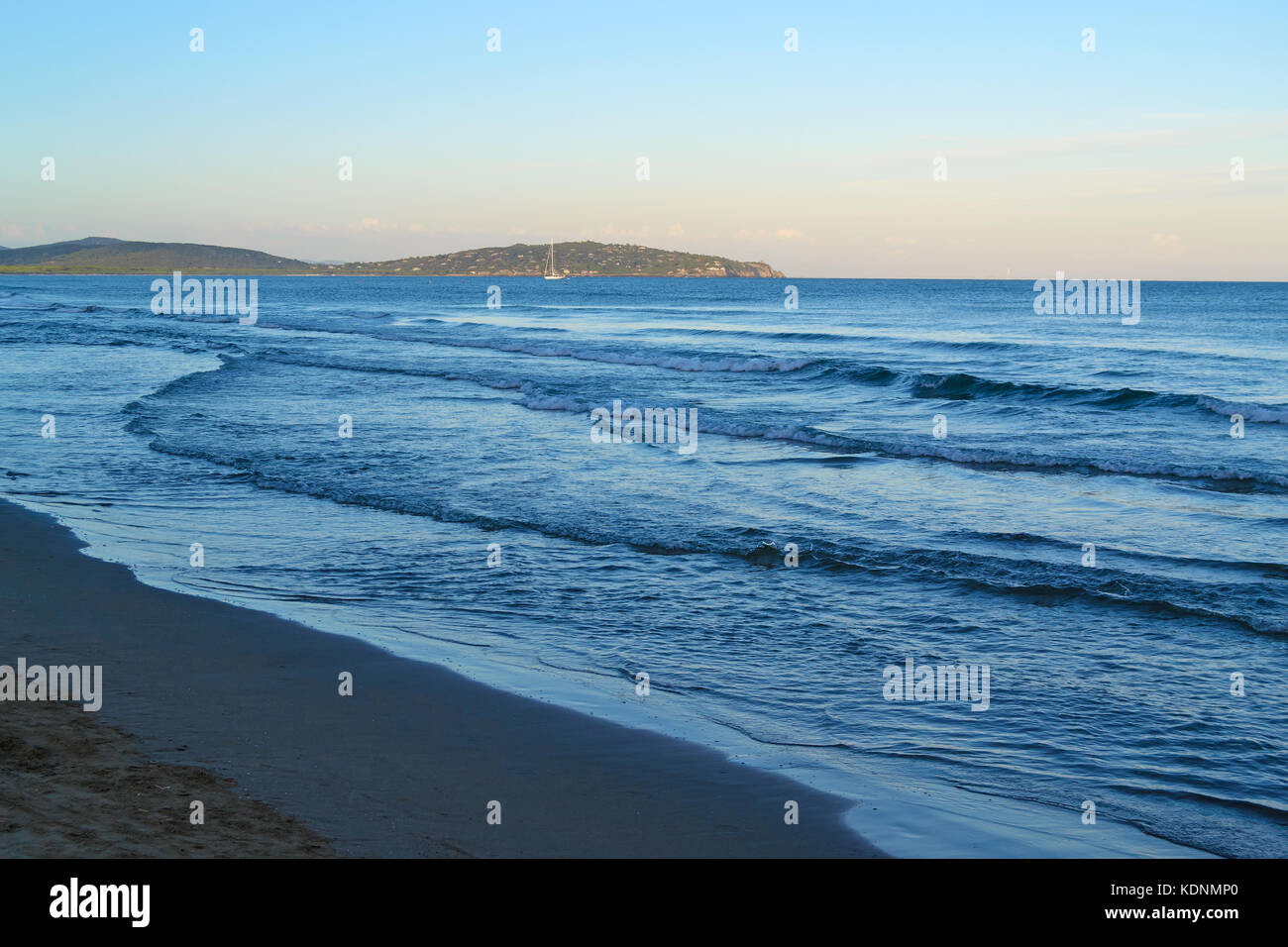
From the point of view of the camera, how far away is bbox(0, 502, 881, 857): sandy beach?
4.98 meters

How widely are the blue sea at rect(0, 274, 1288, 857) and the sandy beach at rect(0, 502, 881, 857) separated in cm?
48

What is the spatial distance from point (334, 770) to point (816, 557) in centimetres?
681

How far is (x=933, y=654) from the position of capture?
28.0 feet

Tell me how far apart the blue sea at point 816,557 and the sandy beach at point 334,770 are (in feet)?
1.59

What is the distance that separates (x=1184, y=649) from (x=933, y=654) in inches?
83.7

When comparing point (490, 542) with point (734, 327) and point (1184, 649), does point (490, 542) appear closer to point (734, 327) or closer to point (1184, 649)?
point (1184, 649)

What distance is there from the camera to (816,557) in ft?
38.0
